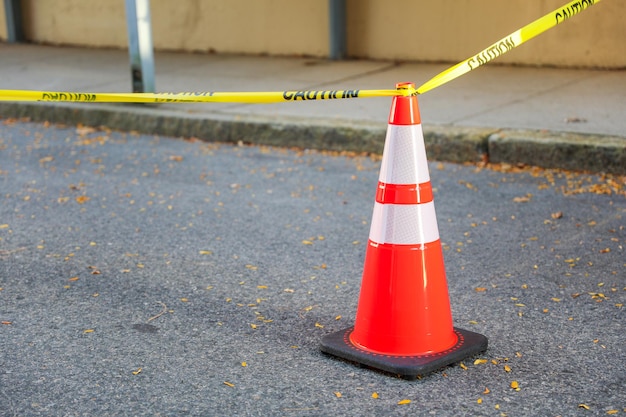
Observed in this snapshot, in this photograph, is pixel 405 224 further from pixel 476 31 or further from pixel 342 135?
pixel 476 31

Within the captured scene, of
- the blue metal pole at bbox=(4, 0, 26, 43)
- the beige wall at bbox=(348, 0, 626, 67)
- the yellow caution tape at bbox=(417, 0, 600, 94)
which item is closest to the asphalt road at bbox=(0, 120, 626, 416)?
the yellow caution tape at bbox=(417, 0, 600, 94)

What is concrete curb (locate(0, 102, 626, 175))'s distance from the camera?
6375 mm

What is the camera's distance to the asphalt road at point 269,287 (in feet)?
10.8

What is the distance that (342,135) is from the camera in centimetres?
734

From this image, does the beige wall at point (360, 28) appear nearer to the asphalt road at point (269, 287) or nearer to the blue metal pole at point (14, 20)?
the blue metal pole at point (14, 20)

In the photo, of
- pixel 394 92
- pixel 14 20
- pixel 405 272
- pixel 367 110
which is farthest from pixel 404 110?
pixel 14 20

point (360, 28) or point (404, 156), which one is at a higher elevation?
point (360, 28)

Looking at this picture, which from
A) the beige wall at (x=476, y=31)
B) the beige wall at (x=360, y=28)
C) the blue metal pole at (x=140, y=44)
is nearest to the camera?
the blue metal pole at (x=140, y=44)

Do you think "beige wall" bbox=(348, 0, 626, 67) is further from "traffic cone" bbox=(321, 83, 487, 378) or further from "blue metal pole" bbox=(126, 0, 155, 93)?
"traffic cone" bbox=(321, 83, 487, 378)

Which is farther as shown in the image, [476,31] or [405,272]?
[476,31]

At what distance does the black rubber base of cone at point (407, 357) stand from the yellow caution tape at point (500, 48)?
94cm

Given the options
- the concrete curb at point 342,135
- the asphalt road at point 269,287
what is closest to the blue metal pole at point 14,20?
the concrete curb at point 342,135

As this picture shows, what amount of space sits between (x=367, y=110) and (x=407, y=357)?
463cm

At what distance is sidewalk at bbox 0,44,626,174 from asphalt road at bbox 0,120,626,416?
203mm
